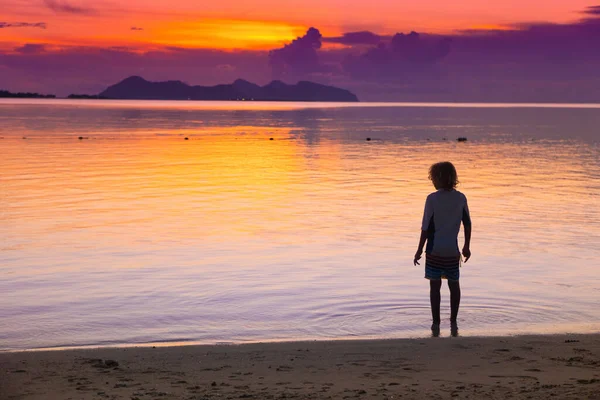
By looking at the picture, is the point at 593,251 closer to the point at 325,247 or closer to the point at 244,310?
the point at 325,247

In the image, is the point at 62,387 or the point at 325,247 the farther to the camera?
the point at 325,247

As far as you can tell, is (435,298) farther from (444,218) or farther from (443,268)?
(444,218)

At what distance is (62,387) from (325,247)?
994 centimetres

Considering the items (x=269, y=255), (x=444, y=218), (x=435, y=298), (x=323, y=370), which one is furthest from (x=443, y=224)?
(x=269, y=255)

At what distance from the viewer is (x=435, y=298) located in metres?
11.0

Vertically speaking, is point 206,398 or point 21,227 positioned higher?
point 21,227

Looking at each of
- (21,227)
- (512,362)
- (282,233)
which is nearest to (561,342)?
(512,362)

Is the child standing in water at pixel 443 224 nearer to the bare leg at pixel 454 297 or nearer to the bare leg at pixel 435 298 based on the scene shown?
the bare leg at pixel 435 298

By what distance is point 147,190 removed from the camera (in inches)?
1094

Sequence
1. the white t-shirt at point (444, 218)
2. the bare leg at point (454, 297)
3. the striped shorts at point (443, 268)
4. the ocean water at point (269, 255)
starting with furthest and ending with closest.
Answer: the ocean water at point (269, 255) → the bare leg at point (454, 297) → the striped shorts at point (443, 268) → the white t-shirt at point (444, 218)

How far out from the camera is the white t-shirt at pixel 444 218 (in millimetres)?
10656

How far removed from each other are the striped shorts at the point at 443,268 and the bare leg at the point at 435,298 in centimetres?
9

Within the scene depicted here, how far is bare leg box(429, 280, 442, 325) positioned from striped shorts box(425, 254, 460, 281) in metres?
0.09

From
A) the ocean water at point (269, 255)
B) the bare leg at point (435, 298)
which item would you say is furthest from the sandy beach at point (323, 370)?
the ocean water at point (269, 255)
